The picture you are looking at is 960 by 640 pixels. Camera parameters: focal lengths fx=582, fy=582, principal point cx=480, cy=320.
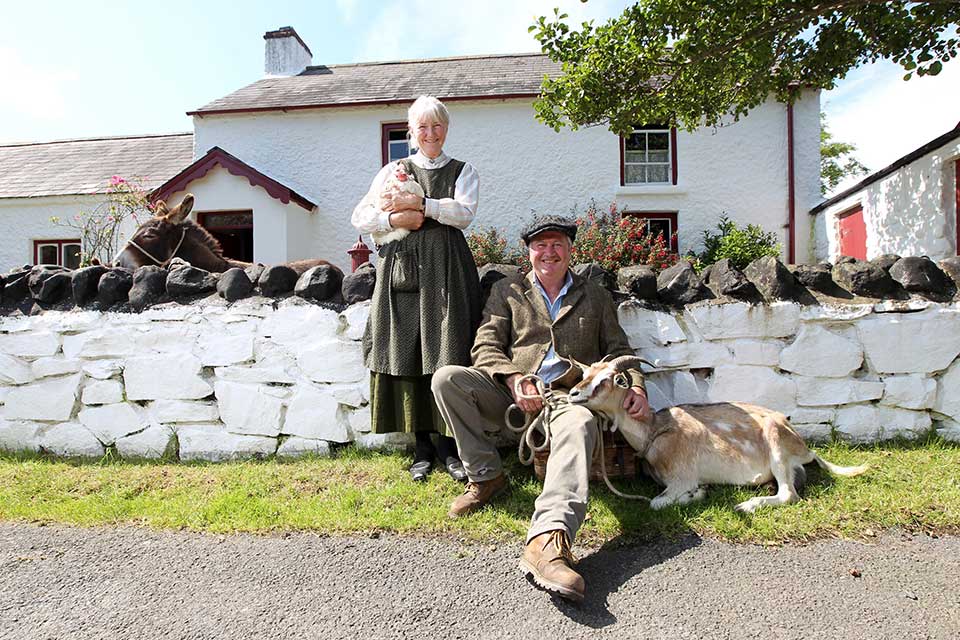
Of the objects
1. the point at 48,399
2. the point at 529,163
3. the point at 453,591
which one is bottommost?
the point at 453,591

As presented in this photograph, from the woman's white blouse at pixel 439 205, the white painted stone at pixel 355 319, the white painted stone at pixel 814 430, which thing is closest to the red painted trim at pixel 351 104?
the woman's white blouse at pixel 439 205

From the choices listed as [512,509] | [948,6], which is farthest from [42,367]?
[948,6]

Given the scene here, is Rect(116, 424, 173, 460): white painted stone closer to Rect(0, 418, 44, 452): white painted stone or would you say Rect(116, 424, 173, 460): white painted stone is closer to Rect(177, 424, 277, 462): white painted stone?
Rect(177, 424, 277, 462): white painted stone

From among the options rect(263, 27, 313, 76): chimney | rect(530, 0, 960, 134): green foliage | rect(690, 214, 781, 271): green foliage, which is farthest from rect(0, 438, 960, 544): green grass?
rect(263, 27, 313, 76): chimney

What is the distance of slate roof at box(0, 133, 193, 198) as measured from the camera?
581 inches

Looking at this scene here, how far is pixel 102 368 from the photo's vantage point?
13.5 feet

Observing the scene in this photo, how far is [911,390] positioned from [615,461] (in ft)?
6.66

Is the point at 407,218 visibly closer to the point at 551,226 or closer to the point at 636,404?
the point at 551,226

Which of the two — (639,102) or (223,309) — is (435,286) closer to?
(223,309)

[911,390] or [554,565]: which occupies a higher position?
[911,390]

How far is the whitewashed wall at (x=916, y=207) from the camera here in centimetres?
845

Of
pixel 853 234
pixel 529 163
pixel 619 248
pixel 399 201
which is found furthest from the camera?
pixel 529 163

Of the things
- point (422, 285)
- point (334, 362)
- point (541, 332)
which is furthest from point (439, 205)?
point (334, 362)

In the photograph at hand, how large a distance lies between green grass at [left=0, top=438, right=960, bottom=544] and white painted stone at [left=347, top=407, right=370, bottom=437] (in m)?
0.15
